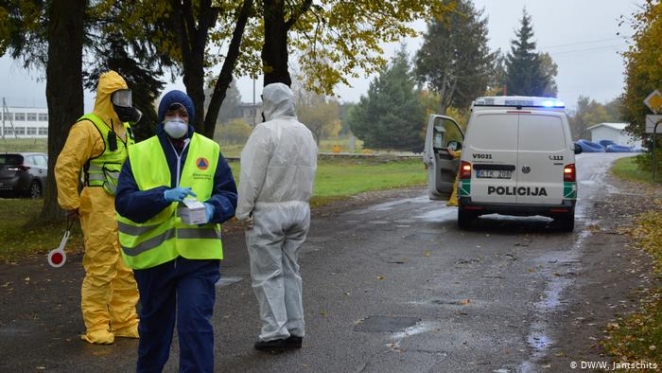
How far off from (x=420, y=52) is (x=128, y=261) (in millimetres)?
71423

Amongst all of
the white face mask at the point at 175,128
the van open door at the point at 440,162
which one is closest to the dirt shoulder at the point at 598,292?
the van open door at the point at 440,162

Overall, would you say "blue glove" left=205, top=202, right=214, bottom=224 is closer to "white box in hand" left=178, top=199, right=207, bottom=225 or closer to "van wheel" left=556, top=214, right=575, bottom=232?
"white box in hand" left=178, top=199, right=207, bottom=225

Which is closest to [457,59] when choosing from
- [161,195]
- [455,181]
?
[455,181]

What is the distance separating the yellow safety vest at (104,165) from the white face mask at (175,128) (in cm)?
192

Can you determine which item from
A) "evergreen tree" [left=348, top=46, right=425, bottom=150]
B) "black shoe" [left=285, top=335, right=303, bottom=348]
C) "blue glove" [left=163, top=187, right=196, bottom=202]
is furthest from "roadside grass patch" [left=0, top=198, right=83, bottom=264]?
"evergreen tree" [left=348, top=46, right=425, bottom=150]

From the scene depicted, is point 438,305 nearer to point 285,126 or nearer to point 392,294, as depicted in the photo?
point 392,294

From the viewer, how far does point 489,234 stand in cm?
1457

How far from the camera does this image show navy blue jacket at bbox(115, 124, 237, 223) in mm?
4879

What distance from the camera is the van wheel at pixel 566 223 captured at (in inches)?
577

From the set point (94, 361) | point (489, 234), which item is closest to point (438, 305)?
point (94, 361)

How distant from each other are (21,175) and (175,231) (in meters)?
24.3

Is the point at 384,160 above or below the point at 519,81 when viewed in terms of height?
below

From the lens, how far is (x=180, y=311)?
15.9 feet

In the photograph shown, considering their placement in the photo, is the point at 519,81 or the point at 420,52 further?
the point at 519,81
